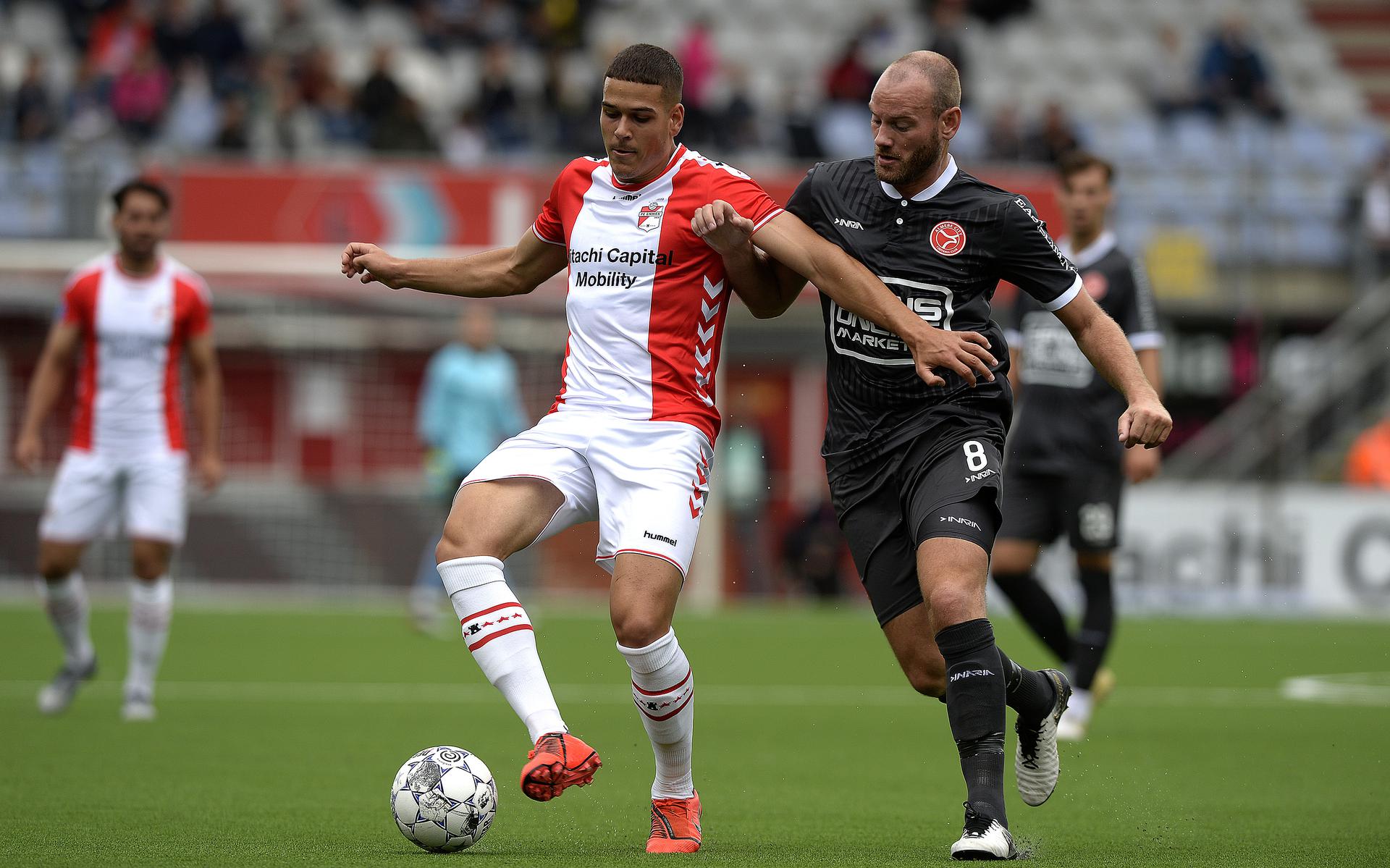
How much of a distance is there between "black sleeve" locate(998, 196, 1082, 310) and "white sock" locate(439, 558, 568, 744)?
5.69ft

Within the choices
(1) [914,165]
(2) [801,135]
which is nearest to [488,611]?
(1) [914,165]

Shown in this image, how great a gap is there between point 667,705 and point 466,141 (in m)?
15.2

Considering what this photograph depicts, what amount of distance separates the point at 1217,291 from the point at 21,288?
1269cm

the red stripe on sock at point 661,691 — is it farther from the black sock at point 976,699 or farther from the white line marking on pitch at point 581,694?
the white line marking on pitch at point 581,694

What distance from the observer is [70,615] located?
9008mm

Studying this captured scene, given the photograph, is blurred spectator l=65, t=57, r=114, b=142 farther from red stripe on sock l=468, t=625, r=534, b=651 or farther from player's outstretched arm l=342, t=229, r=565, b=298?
red stripe on sock l=468, t=625, r=534, b=651

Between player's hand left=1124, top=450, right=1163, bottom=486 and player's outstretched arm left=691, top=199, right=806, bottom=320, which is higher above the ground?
player's outstretched arm left=691, top=199, right=806, bottom=320

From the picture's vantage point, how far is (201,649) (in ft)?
41.8

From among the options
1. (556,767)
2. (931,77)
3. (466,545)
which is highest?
(931,77)

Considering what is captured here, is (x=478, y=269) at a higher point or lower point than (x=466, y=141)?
lower

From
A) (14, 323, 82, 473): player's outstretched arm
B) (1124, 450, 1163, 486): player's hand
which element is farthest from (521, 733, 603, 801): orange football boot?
(14, 323, 82, 473): player's outstretched arm

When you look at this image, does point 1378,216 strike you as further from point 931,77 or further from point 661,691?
point 661,691

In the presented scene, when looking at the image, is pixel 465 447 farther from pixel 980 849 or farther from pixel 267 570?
pixel 980 849

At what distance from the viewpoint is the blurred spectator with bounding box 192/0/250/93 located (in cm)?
2059
